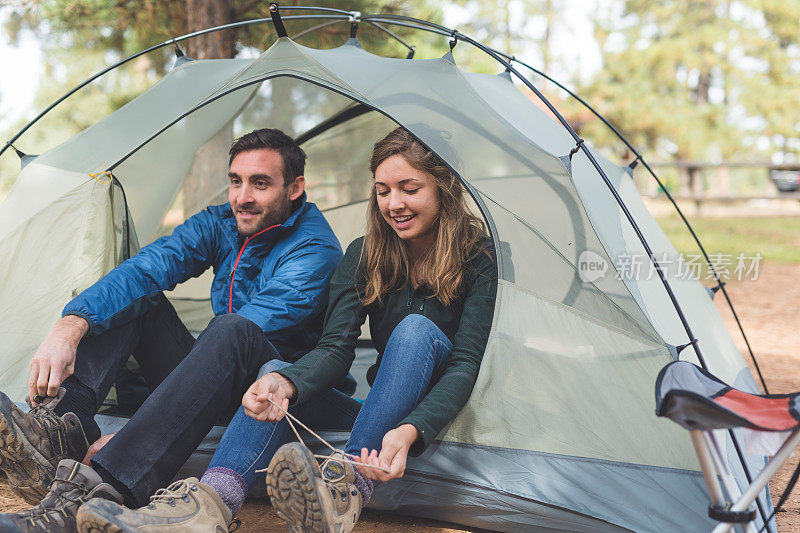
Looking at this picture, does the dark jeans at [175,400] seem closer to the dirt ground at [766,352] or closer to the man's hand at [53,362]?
the man's hand at [53,362]

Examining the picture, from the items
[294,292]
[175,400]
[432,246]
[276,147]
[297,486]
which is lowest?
[297,486]

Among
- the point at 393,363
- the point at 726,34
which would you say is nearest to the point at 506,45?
the point at 726,34

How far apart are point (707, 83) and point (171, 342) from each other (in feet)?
51.8

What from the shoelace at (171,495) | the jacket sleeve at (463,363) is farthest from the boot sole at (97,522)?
the jacket sleeve at (463,363)

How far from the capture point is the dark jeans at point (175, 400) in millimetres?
1755

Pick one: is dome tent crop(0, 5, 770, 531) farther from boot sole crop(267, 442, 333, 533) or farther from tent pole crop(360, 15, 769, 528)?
boot sole crop(267, 442, 333, 533)

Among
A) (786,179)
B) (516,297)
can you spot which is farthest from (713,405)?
(786,179)

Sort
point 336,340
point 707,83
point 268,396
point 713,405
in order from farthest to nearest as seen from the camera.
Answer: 1. point 707,83
2. point 336,340
3. point 268,396
4. point 713,405

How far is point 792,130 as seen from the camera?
46.3ft

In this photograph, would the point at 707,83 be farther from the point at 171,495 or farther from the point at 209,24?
the point at 171,495

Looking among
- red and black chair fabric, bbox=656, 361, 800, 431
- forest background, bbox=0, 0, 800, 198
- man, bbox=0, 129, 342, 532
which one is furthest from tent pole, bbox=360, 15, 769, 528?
forest background, bbox=0, 0, 800, 198

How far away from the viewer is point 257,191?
7.80ft

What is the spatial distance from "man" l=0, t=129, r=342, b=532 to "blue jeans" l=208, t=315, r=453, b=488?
95mm

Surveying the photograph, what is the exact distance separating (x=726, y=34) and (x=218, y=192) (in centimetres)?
1332
